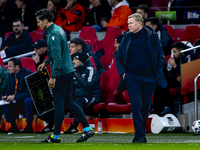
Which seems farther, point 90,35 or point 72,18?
point 72,18

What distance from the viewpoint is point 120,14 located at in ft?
34.1

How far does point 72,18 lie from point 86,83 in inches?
134

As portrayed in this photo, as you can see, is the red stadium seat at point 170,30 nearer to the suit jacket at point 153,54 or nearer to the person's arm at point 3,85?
the person's arm at point 3,85

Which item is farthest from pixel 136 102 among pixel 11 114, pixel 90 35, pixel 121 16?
pixel 121 16

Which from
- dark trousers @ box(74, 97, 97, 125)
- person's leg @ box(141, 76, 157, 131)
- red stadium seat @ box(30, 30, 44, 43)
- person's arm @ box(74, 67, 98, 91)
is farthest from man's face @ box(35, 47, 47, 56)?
person's leg @ box(141, 76, 157, 131)

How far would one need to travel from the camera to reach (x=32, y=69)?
965cm

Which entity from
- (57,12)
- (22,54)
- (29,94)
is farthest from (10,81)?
(57,12)

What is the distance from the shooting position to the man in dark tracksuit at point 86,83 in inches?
325

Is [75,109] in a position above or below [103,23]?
below

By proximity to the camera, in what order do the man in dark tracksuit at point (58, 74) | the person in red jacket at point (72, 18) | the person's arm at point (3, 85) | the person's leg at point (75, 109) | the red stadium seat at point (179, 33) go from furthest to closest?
the person in red jacket at point (72, 18), the red stadium seat at point (179, 33), the person's arm at point (3, 85), the person's leg at point (75, 109), the man in dark tracksuit at point (58, 74)

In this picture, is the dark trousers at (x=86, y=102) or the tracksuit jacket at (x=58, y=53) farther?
the dark trousers at (x=86, y=102)

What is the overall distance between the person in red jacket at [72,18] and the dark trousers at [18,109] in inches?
118

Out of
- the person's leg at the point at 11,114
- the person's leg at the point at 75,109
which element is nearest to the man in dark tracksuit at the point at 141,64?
the person's leg at the point at 75,109

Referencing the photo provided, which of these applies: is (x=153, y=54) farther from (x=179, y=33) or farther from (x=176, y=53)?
(x=179, y=33)
